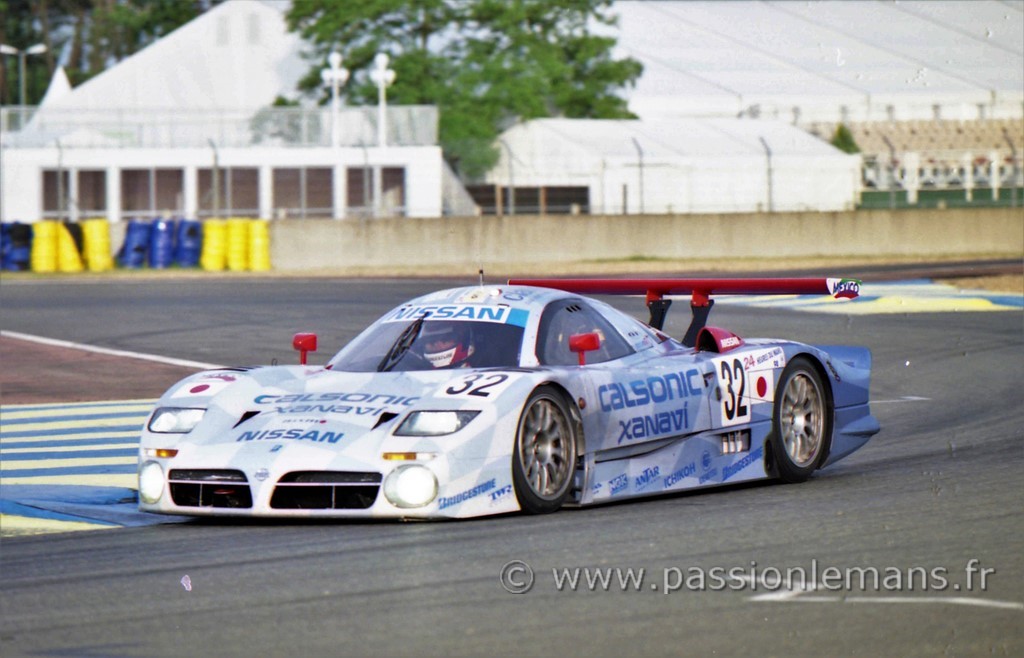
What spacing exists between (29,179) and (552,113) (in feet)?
53.0

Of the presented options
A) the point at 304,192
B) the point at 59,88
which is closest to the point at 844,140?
the point at 304,192

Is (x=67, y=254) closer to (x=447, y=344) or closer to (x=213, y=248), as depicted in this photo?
(x=213, y=248)

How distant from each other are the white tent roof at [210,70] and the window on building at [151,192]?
36.7 feet

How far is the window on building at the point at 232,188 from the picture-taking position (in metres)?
44.6

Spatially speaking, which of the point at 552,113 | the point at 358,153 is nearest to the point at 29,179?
the point at 358,153

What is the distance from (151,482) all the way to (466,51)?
139 feet

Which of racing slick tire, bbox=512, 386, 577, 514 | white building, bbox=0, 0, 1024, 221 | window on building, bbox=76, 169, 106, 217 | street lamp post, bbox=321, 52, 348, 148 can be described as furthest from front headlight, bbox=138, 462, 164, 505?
window on building, bbox=76, 169, 106, 217

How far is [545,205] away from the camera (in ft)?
142

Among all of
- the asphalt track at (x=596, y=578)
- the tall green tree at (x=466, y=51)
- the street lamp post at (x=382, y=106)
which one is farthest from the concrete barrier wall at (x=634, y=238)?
the asphalt track at (x=596, y=578)

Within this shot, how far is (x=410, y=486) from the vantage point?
7.80 metres

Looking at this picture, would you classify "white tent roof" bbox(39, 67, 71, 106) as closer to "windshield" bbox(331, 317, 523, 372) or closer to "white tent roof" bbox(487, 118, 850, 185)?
Result: "white tent roof" bbox(487, 118, 850, 185)

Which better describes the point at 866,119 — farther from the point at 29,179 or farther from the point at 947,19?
the point at 947,19

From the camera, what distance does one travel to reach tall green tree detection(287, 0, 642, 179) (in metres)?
49.0

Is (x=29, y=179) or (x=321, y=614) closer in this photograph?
(x=321, y=614)
